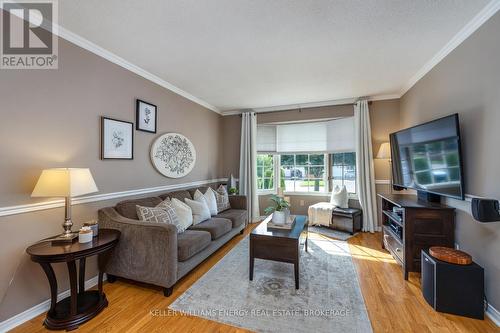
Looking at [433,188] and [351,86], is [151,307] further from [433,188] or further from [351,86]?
[351,86]

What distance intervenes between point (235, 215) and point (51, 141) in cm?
248

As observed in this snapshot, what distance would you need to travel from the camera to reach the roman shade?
4336 millimetres

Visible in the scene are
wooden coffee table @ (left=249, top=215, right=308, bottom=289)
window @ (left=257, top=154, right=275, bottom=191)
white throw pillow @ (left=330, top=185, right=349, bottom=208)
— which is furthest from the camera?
window @ (left=257, top=154, right=275, bottom=191)

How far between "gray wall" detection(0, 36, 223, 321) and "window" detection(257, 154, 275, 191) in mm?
2703

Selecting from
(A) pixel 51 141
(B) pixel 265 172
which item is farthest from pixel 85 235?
(B) pixel 265 172

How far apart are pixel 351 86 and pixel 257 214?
309 cm

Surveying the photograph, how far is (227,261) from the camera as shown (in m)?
2.83

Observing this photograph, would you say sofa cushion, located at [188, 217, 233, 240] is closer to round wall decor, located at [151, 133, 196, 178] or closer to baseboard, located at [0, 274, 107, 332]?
round wall decor, located at [151, 133, 196, 178]

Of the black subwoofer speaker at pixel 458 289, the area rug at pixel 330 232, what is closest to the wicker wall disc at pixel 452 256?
the black subwoofer speaker at pixel 458 289

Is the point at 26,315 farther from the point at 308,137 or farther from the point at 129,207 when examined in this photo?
the point at 308,137


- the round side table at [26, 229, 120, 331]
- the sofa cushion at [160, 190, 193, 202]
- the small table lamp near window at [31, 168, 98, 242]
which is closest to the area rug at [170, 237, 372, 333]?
the round side table at [26, 229, 120, 331]

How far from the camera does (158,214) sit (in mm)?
2396

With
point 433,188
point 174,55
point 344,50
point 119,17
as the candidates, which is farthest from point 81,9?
point 433,188

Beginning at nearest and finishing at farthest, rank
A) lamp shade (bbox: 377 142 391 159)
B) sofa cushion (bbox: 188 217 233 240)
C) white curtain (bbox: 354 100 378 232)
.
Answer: sofa cushion (bbox: 188 217 233 240), lamp shade (bbox: 377 142 391 159), white curtain (bbox: 354 100 378 232)
